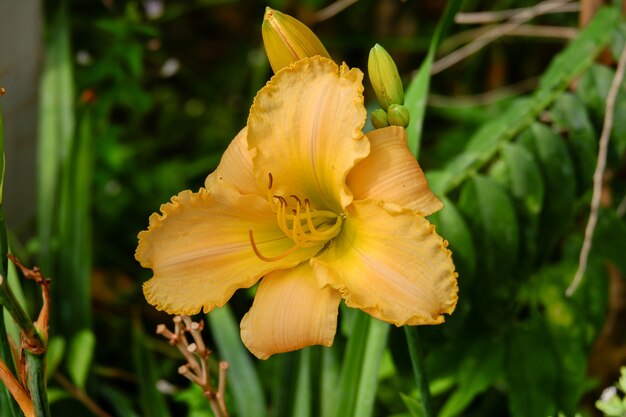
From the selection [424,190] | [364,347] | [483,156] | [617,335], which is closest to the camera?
[424,190]

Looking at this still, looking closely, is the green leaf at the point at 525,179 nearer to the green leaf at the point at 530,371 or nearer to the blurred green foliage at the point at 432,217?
the blurred green foliage at the point at 432,217

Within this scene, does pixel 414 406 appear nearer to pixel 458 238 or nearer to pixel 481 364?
pixel 458 238

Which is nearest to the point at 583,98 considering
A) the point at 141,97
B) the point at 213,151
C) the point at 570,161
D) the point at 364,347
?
the point at 570,161

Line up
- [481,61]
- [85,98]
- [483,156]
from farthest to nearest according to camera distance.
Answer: [481,61], [85,98], [483,156]

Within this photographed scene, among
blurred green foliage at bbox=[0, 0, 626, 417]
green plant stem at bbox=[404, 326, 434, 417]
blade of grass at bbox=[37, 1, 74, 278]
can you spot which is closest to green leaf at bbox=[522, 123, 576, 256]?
blurred green foliage at bbox=[0, 0, 626, 417]

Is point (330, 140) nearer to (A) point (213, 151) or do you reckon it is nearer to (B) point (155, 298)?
(B) point (155, 298)

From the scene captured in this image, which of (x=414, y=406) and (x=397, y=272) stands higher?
(x=397, y=272)

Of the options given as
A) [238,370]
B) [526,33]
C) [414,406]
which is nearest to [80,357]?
[238,370]
